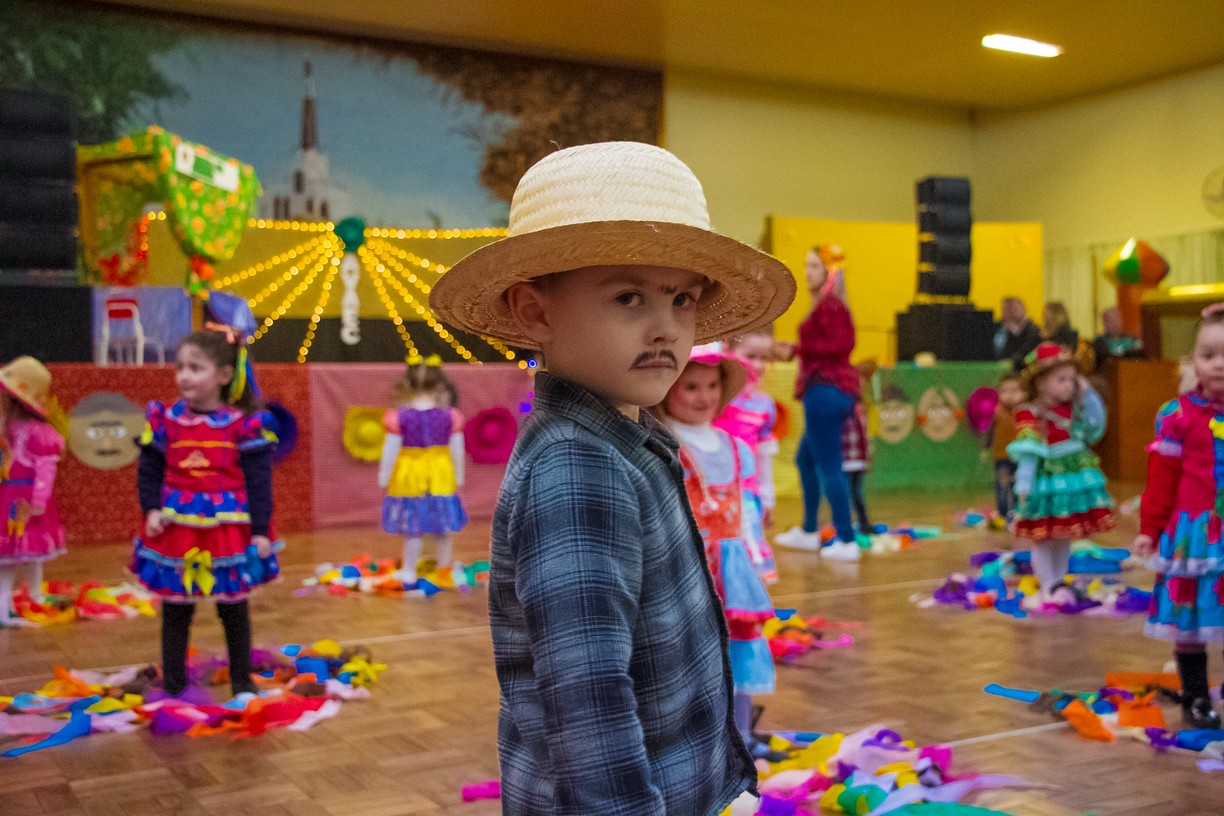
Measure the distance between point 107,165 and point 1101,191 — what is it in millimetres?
12085

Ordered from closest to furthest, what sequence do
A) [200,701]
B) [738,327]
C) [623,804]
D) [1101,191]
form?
1. [623,804]
2. [738,327]
3. [200,701]
4. [1101,191]

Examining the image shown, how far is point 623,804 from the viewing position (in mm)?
1257

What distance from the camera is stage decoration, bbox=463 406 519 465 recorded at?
28.6 ft

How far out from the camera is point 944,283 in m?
10.8

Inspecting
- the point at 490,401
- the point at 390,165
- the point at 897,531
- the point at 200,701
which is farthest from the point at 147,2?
the point at 200,701

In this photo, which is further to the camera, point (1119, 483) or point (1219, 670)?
point (1119, 483)

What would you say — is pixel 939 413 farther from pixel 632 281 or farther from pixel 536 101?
→ pixel 632 281

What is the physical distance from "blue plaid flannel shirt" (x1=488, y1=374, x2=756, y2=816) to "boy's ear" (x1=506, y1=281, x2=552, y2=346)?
0.08 meters

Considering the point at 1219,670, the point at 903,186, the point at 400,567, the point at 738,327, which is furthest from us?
the point at 903,186

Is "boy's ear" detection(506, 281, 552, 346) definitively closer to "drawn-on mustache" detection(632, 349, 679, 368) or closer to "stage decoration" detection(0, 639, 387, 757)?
"drawn-on mustache" detection(632, 349, 679, 368)

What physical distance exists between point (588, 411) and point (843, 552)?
19.0 feet

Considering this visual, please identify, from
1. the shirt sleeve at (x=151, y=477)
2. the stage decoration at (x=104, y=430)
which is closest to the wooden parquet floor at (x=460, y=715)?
the shirt sleeve at (x=151, y=477)

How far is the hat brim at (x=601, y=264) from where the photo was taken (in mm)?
1417

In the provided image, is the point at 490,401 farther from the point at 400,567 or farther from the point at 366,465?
the point at 400,567
